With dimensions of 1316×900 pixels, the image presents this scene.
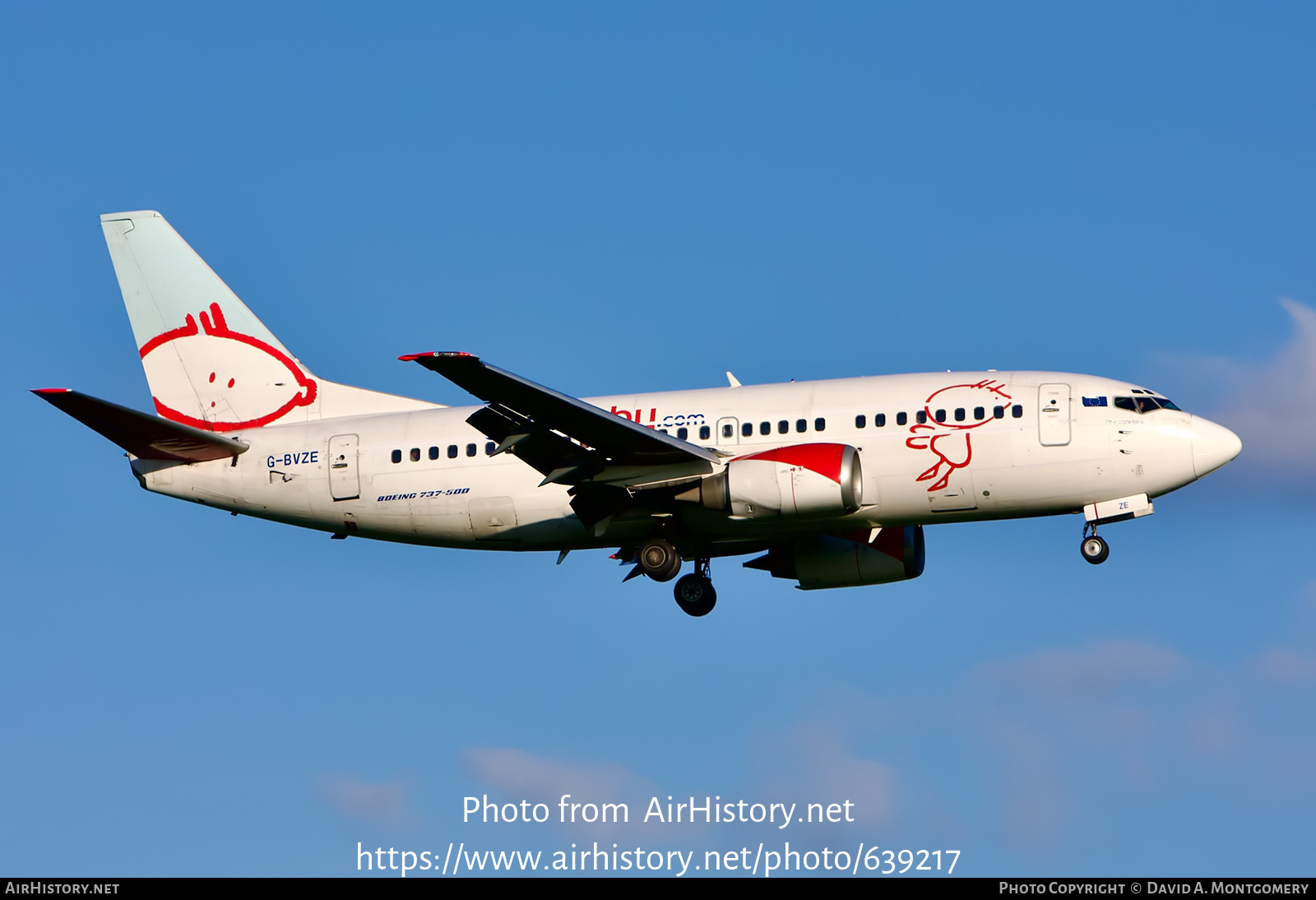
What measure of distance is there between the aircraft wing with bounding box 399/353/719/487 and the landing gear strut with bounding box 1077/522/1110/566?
8519 millimetres

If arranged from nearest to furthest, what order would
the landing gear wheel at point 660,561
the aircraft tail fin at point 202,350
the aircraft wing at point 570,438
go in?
1. the aircraft wing at point 570,438
2. the landing gear wheel at point 660,561
3. the aircraft tail fin at point 202,350

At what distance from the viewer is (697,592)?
126 ft

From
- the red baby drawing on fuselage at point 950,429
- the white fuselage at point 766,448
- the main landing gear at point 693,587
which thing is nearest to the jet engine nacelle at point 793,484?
the white fuselage at point 766,448

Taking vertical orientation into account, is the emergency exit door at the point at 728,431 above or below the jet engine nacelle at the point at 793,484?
above

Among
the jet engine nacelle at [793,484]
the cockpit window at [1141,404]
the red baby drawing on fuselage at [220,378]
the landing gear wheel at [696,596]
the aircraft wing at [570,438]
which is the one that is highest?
the red baby drawing on fuselage at [220,378]

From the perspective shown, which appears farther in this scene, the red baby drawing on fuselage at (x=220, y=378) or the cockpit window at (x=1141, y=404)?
the red baby drawing on fuselage at (x=220, y=378)

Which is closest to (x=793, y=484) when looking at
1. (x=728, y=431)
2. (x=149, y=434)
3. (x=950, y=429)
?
(x=728, y=431)

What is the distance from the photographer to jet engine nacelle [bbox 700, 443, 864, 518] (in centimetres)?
3425

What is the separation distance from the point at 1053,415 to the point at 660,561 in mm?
9440

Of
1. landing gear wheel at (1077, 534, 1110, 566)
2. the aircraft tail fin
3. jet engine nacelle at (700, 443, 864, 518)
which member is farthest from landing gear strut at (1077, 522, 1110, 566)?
the aircraft tail fin

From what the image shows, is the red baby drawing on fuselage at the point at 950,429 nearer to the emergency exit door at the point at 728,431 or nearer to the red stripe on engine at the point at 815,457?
the red stripe on engine at the point at 815,457

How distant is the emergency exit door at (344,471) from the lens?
38.5 m

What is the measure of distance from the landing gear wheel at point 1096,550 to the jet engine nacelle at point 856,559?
485 centimetres
